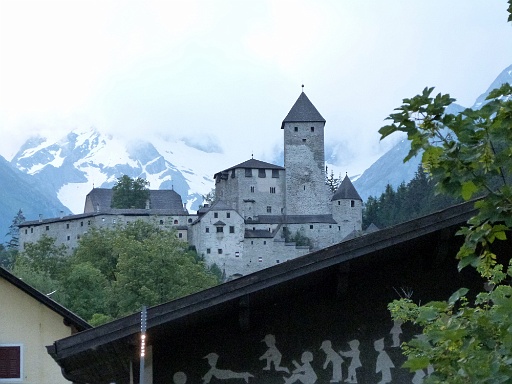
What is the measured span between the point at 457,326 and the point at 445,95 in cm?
92

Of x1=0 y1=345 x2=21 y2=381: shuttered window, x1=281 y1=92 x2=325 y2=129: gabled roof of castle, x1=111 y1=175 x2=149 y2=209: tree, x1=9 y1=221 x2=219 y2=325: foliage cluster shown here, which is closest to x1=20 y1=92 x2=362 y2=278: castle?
x1=281 y1=92 x2=325 y2=129: gabled roof of castle

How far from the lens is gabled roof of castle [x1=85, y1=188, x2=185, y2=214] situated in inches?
5960

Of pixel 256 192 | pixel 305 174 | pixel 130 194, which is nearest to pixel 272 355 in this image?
pixel 256 192

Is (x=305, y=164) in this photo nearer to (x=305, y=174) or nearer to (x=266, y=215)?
(x=305, y=174)

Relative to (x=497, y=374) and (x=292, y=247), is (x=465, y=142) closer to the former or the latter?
(x=497, y=374)

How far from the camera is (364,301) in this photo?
800cm

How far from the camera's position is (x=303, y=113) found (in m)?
137

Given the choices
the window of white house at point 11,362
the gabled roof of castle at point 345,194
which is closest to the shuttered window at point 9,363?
the window of white house at point 11,362

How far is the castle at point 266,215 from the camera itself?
404 feet

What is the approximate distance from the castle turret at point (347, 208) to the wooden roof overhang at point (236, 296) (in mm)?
124278

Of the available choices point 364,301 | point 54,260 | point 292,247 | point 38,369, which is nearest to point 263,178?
point 292,247

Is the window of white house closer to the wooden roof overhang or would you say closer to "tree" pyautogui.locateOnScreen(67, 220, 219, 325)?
the wooden roof overhang

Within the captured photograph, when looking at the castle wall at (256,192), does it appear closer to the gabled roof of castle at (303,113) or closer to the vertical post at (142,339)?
the gabled roof of castle at (303,113)

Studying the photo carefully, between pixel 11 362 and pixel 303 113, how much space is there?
119 m
